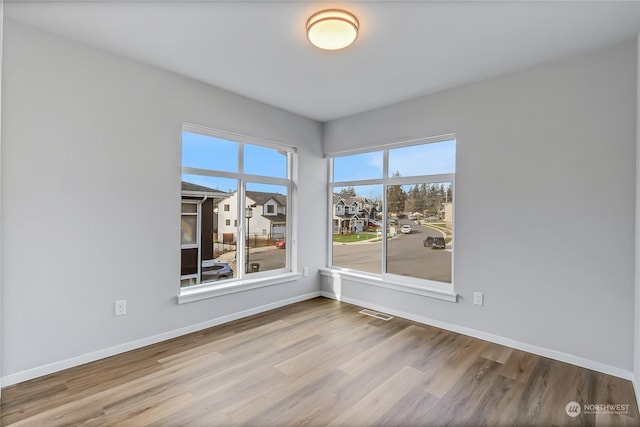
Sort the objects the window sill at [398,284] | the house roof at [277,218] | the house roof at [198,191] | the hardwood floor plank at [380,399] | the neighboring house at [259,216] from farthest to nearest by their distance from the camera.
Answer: the house roof at [277,218] → the neighboring house at [259,216] → the window sill at [398,284] → the house roof at [198,191] → the hardwood floor plank at [380,399]

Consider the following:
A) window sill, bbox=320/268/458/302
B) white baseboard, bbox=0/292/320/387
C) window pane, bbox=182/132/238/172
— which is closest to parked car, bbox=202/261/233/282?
white baseboard, bbox=0/292/320/387

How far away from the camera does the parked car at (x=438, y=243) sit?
136 inches

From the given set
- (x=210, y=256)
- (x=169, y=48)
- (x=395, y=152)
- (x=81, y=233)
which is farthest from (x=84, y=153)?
(x=395, y=152)

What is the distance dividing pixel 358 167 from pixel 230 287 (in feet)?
7.61

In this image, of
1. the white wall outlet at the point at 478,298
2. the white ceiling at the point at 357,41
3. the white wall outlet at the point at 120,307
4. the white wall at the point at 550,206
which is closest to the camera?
the white ceiling at the point at 357,41

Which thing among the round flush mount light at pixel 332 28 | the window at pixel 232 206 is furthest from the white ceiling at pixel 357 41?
the window at pixel 232 206

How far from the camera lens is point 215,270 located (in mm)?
3506

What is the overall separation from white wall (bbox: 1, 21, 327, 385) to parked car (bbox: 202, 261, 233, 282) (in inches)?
11.9

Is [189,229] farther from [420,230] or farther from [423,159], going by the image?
[423,159]

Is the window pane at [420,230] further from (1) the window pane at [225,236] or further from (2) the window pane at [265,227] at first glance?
(1) the window pane at [225,236]

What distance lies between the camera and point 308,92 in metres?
3.42

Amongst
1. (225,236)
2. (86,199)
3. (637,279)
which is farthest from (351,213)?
(86,199)

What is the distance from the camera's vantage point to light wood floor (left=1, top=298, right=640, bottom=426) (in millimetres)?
1872

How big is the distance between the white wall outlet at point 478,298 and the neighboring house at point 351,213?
1552 mm
